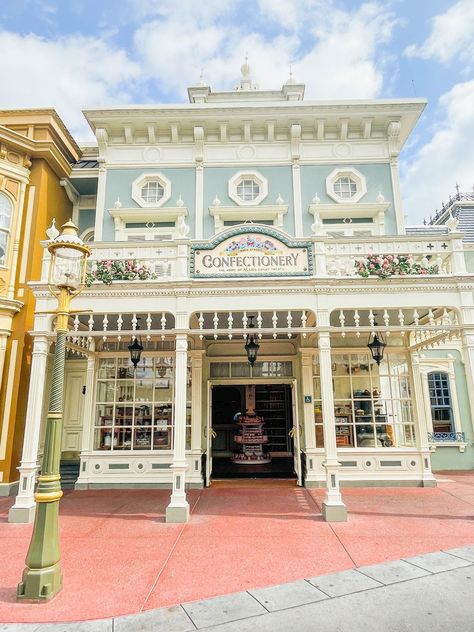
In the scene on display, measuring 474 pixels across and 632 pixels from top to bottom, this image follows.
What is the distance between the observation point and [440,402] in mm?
12281

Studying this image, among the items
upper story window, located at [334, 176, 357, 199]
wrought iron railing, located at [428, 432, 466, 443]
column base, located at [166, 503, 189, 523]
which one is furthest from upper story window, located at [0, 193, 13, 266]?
wrought iron railing, located at [428, 432, 466, 443]

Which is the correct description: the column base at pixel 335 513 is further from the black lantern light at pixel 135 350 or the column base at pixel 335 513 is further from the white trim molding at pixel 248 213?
the white trim molding at pixel 248 213

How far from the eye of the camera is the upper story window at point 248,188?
10336 mm

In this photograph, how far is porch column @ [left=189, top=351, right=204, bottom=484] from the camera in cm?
938

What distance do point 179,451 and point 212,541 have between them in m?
1.68

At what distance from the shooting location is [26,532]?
623 centimetres

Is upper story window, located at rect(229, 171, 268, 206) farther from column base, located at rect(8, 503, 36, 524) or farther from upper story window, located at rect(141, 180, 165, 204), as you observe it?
column base, located at rect(8, 503, 36, 524)

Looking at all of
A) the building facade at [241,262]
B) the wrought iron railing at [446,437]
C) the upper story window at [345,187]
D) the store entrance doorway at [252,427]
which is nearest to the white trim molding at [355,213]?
the building facade at [241,262]

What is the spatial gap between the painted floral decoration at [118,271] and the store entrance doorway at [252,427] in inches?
268

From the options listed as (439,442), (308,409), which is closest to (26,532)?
(308,409)

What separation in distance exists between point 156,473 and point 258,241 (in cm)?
600

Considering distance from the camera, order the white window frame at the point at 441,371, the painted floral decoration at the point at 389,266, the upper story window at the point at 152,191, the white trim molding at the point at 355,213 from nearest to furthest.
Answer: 1. the painted floral decoration at the point at 389,266
2. the white trim molding at the point at 355,213
3. the upper story window at the point at 152,191
4. the white window frame at the point at 441,371

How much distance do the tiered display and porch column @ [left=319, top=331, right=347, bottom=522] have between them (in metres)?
6.06

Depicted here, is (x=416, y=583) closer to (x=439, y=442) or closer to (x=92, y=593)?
(x=92, y=593)
